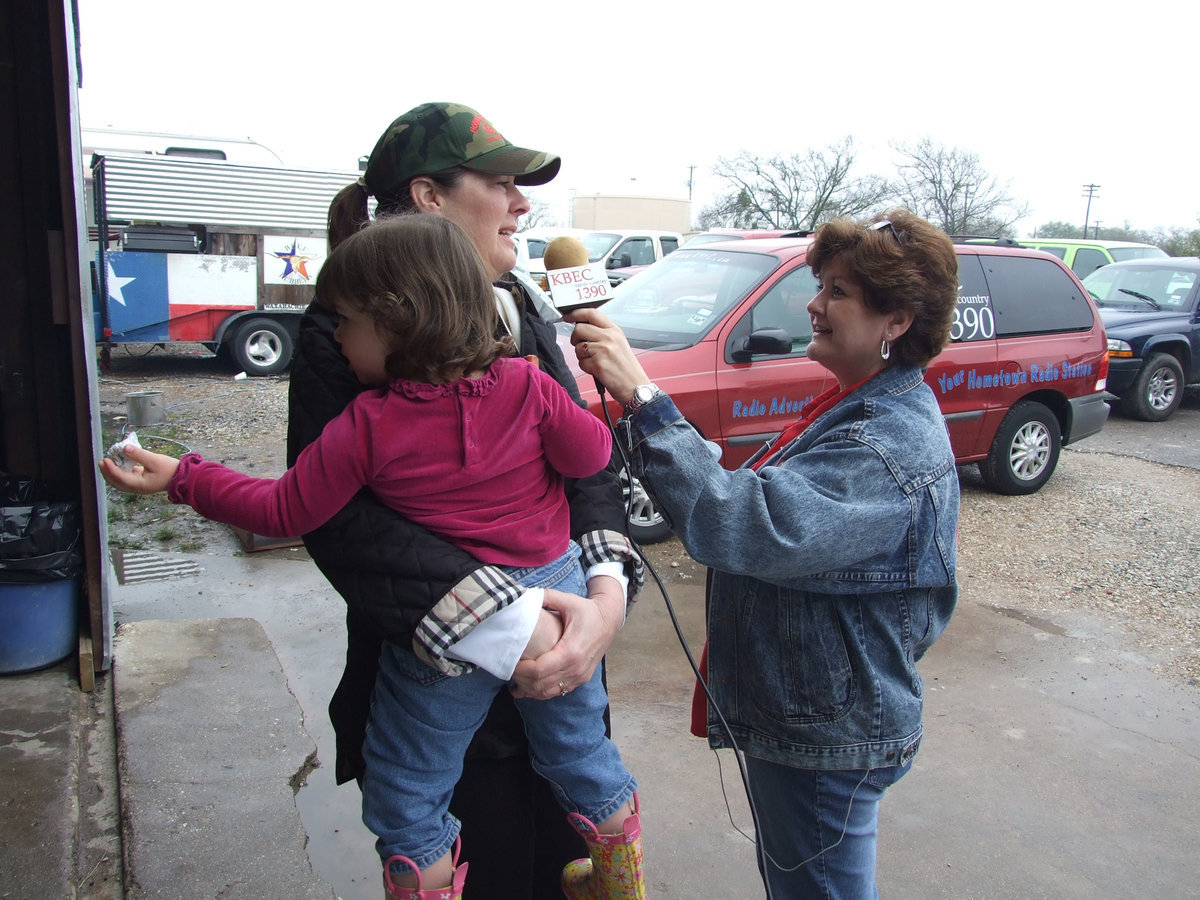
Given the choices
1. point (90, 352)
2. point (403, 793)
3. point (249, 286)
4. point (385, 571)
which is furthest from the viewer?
point (249, 286)

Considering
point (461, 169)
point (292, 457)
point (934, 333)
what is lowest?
point (292, 457)

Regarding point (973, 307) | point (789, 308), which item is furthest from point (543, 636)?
point (973, 307)

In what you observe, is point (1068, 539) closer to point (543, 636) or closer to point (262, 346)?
point (543, 636)

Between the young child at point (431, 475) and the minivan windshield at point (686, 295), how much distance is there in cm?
424

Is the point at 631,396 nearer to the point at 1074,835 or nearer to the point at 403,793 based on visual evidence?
the point at 403,793

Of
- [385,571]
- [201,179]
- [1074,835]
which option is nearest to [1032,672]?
[1074,835]

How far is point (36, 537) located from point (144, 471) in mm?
2584

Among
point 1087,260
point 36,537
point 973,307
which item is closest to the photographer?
point 36,537

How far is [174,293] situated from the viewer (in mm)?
11227

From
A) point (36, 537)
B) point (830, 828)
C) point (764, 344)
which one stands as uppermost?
point (764, 344)

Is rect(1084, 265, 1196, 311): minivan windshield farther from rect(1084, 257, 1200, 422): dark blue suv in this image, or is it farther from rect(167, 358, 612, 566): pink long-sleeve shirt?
rect(167, 358, 612, 566): pink long-sleeve shirt

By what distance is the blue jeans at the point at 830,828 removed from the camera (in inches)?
72.6

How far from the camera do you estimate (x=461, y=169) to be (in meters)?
1.72

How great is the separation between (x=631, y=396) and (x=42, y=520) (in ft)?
9.89
